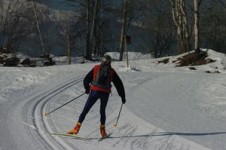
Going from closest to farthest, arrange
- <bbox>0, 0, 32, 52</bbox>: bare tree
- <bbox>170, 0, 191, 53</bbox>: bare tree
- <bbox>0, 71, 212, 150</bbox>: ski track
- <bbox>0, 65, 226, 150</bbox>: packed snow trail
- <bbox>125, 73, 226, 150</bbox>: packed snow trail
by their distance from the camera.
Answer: <bbox>0, 71, 212, 150</bbox>: ski track < <bbox>0, 65, 226, 150</bbox>: packed snow trail < <bbox>125, 73, 226, 150</bbox>: packed snow trail < <bbox>170, 0, 191, 53</bbox>: bare tree < <bbox>0, 0, 32, 52</bbox>: bare tree

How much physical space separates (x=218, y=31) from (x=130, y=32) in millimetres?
11294

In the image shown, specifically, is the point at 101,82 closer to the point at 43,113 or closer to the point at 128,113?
the point at 43,113

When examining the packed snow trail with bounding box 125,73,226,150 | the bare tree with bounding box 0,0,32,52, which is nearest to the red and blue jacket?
the packed snow trail with bounding box 125,73,226,150

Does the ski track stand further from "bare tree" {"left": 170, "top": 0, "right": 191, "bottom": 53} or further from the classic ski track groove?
"bare tree" {"left": 170, "top": 0, "right": 191, "bottom": 53}

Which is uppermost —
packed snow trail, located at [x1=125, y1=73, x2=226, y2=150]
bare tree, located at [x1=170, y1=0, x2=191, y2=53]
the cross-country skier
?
bare tree, located at [x1=170, y1=0, x2=191, y2=53]

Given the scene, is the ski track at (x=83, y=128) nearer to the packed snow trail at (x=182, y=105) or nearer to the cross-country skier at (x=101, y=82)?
the packed snow trail at (x=182, y=105)

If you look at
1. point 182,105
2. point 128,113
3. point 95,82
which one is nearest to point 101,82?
point 95,82

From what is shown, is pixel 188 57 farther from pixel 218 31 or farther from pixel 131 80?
pixel 218 31

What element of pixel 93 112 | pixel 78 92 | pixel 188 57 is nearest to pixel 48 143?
pixel 93 112

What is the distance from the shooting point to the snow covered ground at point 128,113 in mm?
10156

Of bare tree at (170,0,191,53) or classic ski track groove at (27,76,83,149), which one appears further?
bare tree at (170,0,191,53)

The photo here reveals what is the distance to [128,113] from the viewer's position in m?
13.6

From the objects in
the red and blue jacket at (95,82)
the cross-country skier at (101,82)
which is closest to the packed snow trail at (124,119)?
the cross-country skier at (101,82)

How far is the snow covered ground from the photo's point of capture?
10156 mm
